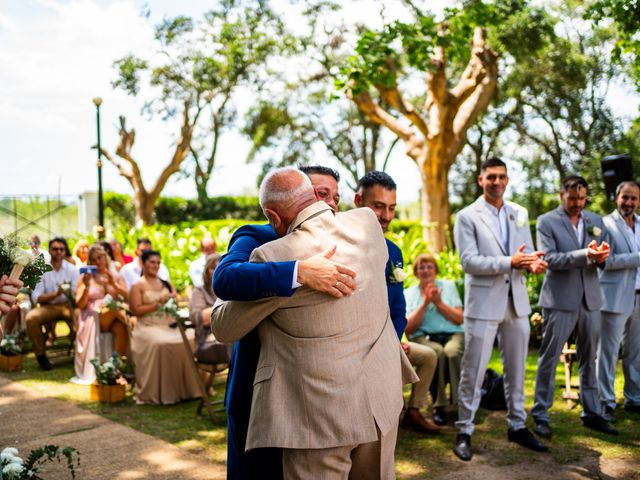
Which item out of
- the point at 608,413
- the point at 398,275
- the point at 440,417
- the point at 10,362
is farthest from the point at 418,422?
the point at 10,362

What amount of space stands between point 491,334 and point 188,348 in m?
3.02

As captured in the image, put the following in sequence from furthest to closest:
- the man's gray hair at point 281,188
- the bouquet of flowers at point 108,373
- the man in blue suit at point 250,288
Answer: the bouquet of flowers at point 108,373
the man's gray hair at point 281,188
the man in blue suit at point 250,288

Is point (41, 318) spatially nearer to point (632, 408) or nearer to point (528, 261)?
point (528, 261)

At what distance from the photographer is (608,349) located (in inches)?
230

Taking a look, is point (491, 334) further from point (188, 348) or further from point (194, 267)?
point (194, 267)

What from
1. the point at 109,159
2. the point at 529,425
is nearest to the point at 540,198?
the point at 109,159

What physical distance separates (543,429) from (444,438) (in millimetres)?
774

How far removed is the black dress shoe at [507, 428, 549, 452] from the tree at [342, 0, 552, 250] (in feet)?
24.8

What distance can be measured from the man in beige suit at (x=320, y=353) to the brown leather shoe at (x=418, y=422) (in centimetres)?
313

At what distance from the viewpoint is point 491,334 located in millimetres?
4949

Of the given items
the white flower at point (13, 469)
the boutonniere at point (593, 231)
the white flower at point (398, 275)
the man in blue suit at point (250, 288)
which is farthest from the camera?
the boutonniere at point (593, 231)

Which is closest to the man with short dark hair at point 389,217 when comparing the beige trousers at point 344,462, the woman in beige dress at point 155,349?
Answer: the beige trousers at point 344,462

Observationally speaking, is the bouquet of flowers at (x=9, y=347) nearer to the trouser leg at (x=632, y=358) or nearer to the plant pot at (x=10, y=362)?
the plant pot at (x=10, y=362)

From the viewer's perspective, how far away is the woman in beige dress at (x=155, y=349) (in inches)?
275
